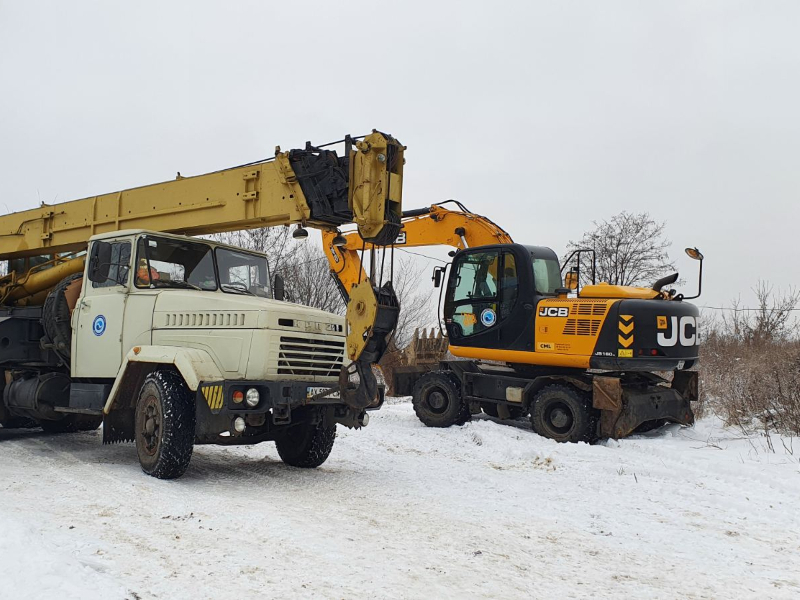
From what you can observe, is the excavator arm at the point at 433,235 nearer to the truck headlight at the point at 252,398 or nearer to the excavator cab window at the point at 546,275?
the excavator cab window at the point at 546,275

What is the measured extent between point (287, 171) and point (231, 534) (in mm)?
4287

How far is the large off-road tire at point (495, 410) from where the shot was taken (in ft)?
40.2

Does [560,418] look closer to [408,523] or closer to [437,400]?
[437,400]

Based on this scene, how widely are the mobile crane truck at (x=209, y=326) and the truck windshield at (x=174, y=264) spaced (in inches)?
0.6

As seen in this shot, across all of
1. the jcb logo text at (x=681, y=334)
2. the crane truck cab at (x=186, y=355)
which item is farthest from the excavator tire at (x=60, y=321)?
the jcb logo text at (x=681, y=334)

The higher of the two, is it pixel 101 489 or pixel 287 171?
pixel 287 171

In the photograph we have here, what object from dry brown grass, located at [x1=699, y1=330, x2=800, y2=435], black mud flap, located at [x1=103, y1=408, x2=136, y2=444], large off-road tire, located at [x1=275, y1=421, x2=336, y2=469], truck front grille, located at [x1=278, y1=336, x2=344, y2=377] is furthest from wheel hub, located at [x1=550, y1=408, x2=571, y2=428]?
black mud flap, located at [x1=103, y1=408, x2=136, y2=444]

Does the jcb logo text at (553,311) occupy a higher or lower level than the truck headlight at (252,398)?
higher

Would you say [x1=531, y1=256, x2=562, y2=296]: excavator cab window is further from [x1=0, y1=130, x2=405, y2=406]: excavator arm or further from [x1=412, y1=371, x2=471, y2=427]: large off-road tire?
[x1=0, y1=130, x2=405, y2=406]: excavator arm

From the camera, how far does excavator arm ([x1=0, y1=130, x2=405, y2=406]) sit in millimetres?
7539

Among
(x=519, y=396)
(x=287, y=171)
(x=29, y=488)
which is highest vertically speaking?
(x=287, y=171)

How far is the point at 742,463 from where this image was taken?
338 inches

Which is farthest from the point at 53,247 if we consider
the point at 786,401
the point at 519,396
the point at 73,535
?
the point at 786,401

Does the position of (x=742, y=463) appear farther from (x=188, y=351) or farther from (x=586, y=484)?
(x=188, y=351)
